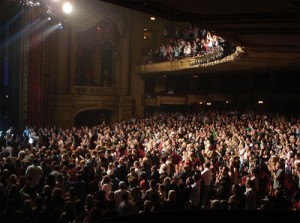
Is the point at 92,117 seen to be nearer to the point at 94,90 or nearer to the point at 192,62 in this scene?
the point at 94,90

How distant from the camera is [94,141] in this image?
16.8 metres

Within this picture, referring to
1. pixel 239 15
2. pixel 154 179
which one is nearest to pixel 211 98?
pixel 154 179

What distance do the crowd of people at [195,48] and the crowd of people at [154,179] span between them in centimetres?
343

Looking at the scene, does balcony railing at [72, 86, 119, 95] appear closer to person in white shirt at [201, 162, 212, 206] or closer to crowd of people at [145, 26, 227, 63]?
crowd of people at [145, 26, 227, 63]

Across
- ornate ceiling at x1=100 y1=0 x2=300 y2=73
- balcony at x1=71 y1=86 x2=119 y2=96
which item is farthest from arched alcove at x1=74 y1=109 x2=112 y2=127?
ornate ceiling at x1=100 y1=0 x2=300 y2=73

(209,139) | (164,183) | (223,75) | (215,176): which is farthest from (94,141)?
(223,75)

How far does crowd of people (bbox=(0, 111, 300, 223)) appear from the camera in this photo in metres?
6.79

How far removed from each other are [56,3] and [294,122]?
12083mm

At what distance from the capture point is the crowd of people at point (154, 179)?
6785mm

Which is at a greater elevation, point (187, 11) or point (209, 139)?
point (187, 11)

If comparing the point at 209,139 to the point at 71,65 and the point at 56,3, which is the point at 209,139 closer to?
the point at 56,3

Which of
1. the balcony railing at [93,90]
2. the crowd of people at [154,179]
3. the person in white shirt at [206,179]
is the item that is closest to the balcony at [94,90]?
the balcony railing at [93,90]

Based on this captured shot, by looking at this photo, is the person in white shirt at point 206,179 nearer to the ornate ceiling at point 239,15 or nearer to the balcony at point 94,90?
the ornate ceiling at point 239,15

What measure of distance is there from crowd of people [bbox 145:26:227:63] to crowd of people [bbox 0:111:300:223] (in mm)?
3430
